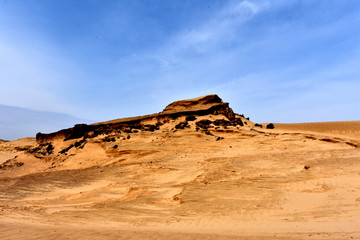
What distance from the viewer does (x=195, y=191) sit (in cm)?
718

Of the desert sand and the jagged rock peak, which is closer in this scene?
the desert sand

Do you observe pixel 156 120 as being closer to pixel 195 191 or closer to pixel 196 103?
pixel 196 103

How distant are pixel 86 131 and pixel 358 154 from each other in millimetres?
16830

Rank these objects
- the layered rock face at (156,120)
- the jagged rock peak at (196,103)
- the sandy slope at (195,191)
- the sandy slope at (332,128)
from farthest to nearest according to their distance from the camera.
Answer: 1. the sandy slope at (332,128)
2. the jagged rock peak at (196,103)
3. the layered rock face at (156,120)
4. the sandy slope at (195,191)

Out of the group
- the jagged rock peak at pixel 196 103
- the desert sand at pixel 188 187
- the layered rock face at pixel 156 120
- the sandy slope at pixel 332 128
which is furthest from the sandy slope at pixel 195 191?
the sandy slope at pixel 332 128

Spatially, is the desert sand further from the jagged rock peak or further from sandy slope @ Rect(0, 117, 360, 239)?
the jagged rock peak

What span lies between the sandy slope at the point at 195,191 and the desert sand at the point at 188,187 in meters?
0.03

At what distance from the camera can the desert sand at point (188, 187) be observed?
4.47 metres

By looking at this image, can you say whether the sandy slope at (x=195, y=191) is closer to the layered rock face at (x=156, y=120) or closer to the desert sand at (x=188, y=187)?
the desert sand at (x=188, y=187)

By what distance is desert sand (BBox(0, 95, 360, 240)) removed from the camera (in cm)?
447

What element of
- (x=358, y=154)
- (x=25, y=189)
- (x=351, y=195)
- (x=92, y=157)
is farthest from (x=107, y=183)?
(x=358, y=154)

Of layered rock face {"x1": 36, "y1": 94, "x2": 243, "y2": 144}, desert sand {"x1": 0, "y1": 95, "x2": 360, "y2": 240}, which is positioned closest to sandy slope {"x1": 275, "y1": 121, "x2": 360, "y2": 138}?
layered rock face {"x1": 36, "y1": 94, "x2": 243, "y2": 144}

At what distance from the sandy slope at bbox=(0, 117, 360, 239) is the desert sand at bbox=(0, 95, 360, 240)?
25 mm

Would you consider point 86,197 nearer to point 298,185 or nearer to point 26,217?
point 26,217
